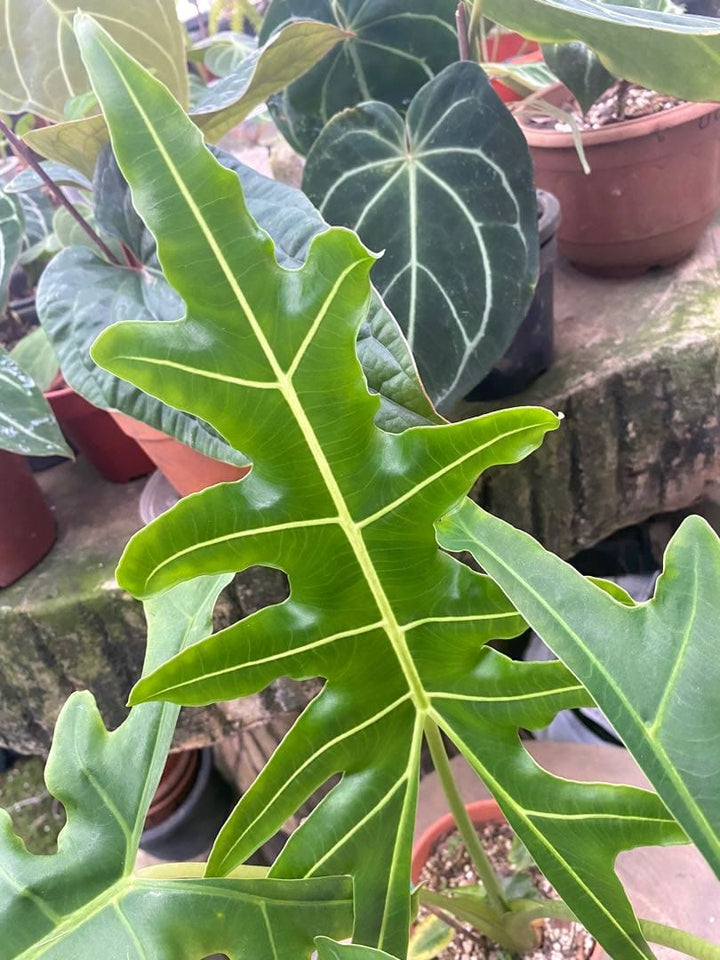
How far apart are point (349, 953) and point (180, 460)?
458 mm

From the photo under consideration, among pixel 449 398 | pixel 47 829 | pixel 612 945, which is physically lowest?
pixel 47 829

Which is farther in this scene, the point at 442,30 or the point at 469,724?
the point at 442,30

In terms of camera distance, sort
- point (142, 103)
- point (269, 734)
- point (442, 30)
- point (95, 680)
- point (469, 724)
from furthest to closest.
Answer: point (269, 734) < point (95, 680) < point (442, 30) < point (469, 724) < point (142, 103)

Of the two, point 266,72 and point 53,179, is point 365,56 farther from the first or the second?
point 53,179

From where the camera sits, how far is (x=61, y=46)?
0.58 meters

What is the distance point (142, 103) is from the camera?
0.87ft

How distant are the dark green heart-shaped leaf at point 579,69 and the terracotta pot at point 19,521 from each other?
72 centimetres

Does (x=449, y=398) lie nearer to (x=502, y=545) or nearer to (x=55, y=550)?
(x=502, y=545)

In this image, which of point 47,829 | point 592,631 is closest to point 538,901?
point 592,631

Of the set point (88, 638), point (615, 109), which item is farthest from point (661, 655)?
point (615, 109)

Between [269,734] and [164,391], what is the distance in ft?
3.11

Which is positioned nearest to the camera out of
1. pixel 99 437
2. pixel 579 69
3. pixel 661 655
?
pixel 661 655

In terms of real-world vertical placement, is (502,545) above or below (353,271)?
below

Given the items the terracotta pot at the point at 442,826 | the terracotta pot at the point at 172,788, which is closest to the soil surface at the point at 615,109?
the terracotta pot at the point at 442,826
